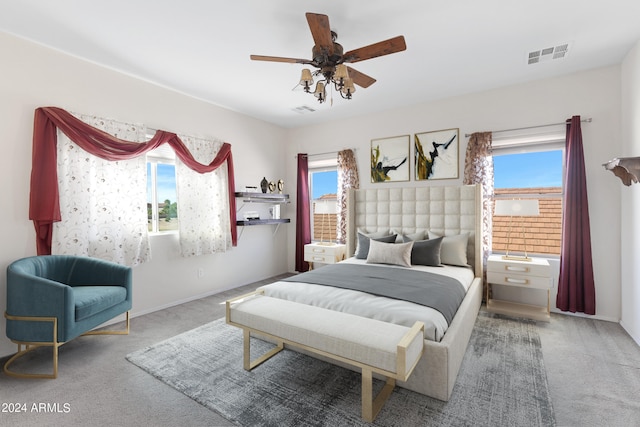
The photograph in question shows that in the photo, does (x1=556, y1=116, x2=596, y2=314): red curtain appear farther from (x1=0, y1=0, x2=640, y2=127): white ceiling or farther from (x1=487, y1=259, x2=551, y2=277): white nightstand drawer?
(x1=0, y1=0, x2=640, y2=127): white ceiling

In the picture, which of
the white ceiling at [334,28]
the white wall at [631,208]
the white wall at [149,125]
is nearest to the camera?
the white ceiling at [334,28]

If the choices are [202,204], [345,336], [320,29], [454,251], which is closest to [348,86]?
[320,29]

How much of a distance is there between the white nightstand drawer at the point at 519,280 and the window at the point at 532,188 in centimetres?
60

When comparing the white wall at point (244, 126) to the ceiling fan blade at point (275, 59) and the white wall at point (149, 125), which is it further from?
the ceiling fan blade at point (275, 59)

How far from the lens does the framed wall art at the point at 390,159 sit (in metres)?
4.47

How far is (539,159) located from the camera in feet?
12.0

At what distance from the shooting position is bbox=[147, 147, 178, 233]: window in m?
3.76

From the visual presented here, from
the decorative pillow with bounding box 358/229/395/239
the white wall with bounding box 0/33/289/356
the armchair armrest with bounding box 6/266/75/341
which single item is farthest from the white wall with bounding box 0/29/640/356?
the decorative pillow with bounding box 358/229/395/239

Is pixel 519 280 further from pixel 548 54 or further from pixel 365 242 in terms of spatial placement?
pixel 548 54

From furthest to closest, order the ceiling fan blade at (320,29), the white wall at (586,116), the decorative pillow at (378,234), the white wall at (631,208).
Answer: the decorative pillow at (378,234)
the white wall at (586,116)
the white wall at (631,208)
the ceiling fan blade at (320,29)

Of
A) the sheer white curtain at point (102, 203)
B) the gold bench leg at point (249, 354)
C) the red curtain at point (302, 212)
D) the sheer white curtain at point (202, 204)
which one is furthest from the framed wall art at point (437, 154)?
the sheer white curtain at point (102, 203)

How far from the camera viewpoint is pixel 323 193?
5.52 meters

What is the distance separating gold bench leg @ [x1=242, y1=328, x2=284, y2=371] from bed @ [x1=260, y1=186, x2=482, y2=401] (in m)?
0.47

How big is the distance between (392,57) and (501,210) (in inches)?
85.6
